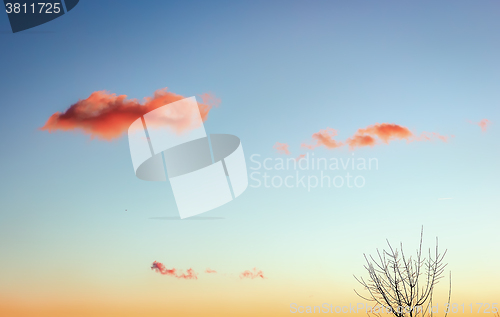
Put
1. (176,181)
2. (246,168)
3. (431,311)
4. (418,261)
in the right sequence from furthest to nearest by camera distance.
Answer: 1. (246,168)
2. (176,181)
3. (418,261)
4. (431,311)

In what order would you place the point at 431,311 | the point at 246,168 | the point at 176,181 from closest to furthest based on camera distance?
1. the point at 431,311
2. the point at 176,181
3. the point at 246,168

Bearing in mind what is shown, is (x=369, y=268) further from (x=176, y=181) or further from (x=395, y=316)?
(x=176, y=181)

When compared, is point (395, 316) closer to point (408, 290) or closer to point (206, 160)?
point (408, 290)

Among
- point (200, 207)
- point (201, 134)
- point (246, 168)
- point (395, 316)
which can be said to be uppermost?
point (201, 134)

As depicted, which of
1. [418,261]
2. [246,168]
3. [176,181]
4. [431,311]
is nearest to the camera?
[431,311]

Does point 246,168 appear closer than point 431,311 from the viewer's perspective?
No

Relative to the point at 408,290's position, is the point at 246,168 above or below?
above

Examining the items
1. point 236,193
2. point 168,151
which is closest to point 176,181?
point 168,151

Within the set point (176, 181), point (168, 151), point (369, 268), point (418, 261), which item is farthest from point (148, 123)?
point (418, 261)

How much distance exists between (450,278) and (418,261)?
0.84 meters

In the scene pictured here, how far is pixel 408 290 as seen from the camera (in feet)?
34.2

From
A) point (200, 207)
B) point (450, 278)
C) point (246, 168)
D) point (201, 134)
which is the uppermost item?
A: point (201, 134)

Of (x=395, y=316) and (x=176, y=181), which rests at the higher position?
(x=176, y=181)

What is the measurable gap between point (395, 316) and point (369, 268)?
1.29 metres
